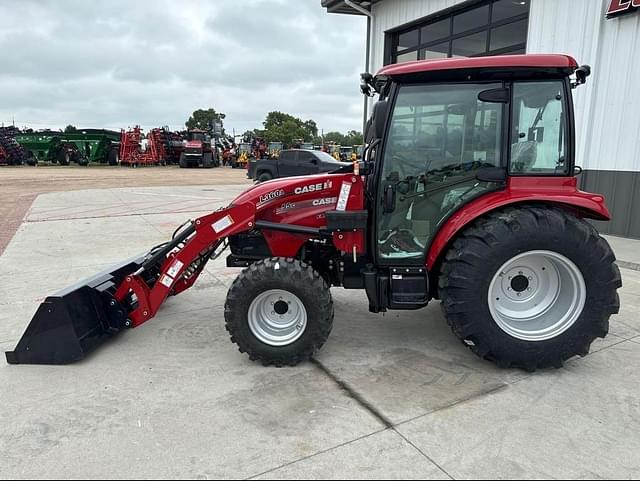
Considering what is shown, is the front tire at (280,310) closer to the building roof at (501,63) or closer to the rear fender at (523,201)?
the rear fender at (523,201)

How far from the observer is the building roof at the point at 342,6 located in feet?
40.2

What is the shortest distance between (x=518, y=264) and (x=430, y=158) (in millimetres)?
1018

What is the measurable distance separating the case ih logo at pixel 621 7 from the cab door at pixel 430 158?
604 cm

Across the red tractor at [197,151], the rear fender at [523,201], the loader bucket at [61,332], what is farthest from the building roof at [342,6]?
the red tractor at [197,151]

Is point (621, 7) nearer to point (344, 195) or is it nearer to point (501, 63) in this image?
point (501, 63)

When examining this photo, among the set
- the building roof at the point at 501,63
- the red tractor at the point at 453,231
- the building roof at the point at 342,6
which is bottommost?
the red tractor at the point at 453,231

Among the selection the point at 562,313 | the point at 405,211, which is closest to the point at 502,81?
the point at 405,211

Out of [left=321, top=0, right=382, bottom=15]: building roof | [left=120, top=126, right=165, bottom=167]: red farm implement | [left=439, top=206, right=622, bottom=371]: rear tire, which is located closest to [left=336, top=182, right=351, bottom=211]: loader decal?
[left=439, top=206, right=622, bottom=371]: rear tire

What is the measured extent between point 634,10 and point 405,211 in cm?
669

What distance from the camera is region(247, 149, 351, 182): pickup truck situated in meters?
16.8

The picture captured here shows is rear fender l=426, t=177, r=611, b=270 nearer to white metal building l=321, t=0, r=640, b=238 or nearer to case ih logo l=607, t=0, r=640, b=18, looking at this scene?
white metal building l=321, t=0, r=640, b=238

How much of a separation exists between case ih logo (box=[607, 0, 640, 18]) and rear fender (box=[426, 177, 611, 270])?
589 cm

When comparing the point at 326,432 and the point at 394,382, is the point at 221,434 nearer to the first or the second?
the point at 326,432

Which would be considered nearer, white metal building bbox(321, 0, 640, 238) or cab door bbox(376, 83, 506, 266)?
cab door bbox(376, 83, 506, 266)
